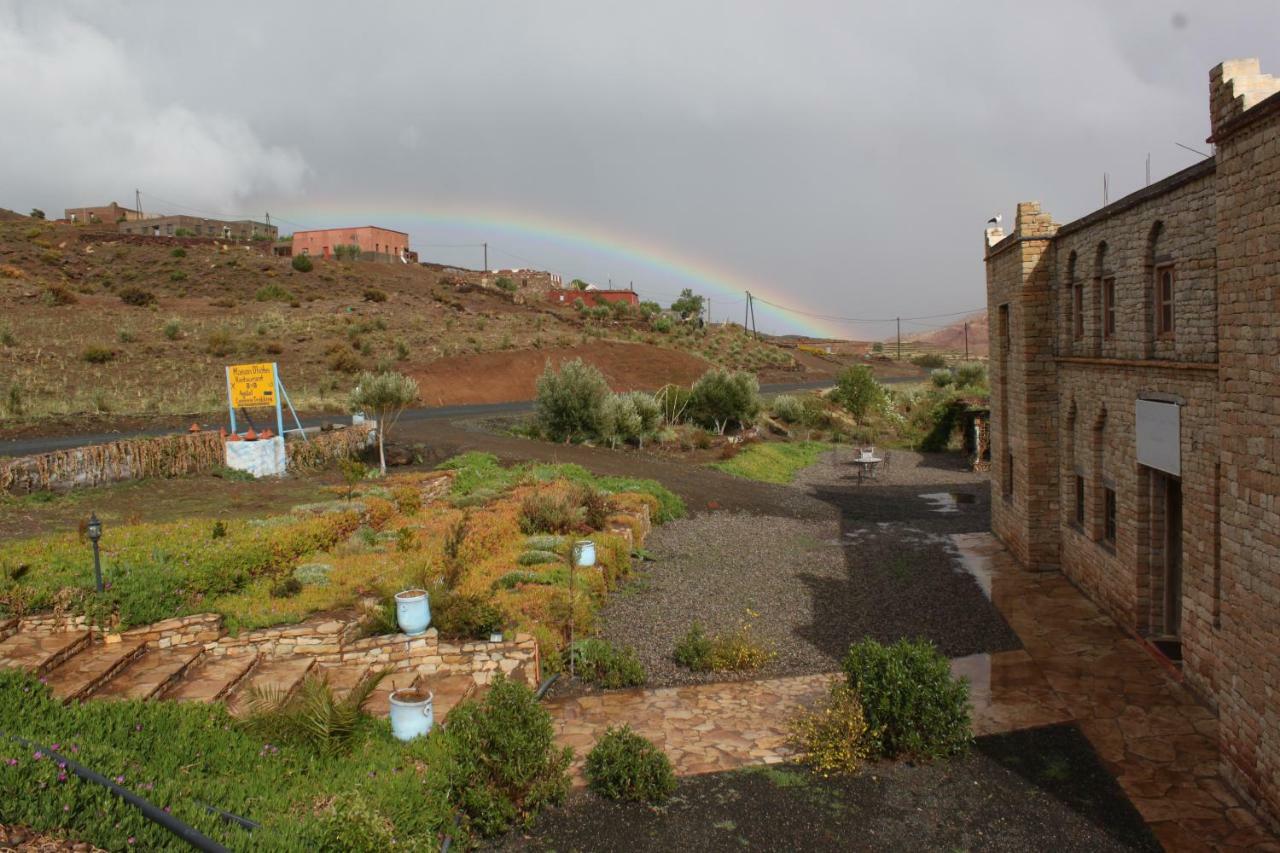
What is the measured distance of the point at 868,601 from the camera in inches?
549

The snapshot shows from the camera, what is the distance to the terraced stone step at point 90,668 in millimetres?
7637

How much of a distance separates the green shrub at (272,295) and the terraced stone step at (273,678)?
56.5 m

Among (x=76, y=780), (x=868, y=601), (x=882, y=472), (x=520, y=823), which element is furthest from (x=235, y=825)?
(x=882, y=472)

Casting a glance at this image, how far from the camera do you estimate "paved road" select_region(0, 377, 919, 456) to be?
23.2m

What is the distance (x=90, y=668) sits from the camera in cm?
827

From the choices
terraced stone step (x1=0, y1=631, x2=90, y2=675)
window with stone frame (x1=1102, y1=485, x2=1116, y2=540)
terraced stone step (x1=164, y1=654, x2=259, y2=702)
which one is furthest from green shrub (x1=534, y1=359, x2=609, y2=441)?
terraced stone step (x1=0, y1=631, x2=90, y2=675)

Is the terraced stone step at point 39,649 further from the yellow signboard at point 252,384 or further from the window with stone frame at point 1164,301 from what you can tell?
the yellow signboard at point 252,384

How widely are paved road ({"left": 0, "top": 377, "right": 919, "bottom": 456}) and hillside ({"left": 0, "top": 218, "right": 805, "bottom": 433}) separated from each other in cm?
264

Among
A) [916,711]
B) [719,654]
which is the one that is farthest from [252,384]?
[916,711]

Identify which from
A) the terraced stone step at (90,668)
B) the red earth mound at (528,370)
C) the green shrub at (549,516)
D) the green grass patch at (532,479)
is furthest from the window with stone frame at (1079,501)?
the red earth mound at (528,370)

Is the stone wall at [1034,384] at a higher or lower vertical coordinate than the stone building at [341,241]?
lower

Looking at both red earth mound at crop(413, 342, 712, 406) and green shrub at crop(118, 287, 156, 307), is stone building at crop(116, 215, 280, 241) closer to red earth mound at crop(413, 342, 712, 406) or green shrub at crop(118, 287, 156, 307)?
green shrub at crop(118, 287, 156, 307)

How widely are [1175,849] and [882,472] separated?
2433cm

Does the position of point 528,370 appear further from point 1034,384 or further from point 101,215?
point 101,215
